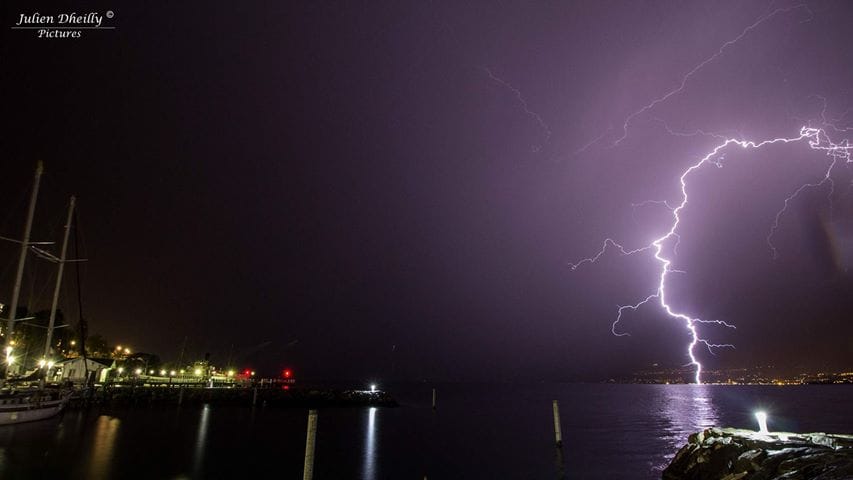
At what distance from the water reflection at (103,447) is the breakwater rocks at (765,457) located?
27.6 m

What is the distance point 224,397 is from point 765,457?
2471 inches

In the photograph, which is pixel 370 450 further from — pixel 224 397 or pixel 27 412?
pixel 224 397

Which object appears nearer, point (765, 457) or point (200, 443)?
point (765, 457)

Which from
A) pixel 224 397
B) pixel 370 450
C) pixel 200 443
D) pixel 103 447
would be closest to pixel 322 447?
pixel 370 450

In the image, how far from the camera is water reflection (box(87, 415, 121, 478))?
2377 centimetres

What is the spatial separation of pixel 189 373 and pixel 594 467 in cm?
8203

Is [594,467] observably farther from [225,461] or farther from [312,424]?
[225,461]

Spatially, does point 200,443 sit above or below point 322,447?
above

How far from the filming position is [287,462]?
95.8ft

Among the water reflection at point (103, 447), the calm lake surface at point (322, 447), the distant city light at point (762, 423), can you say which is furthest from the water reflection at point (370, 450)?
the distant city light at point (762, 423)

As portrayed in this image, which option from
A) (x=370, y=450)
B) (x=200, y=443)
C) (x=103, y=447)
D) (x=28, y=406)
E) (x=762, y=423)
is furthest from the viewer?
(x=370, y=450)

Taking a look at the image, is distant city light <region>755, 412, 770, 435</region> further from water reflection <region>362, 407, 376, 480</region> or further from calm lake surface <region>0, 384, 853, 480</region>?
water reflection <region>362, 407, 376, 480</region>

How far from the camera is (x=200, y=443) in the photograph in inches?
1321

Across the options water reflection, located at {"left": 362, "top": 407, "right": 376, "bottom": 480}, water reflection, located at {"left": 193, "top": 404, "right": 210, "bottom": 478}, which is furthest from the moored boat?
water reflection, located at {"left": 362, "top": 407, "right": 376, "bottom": 480}
